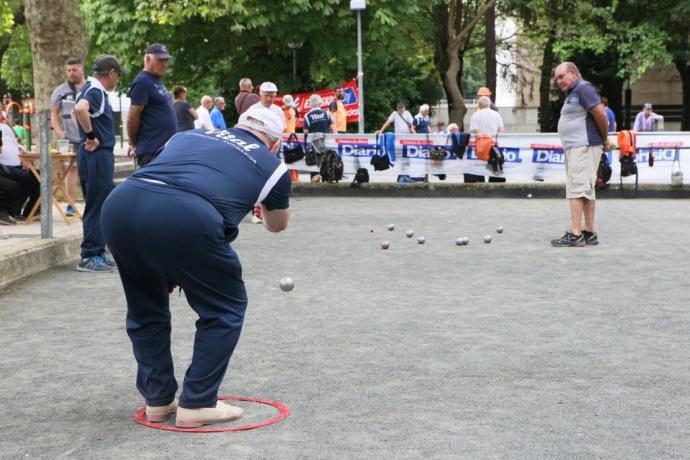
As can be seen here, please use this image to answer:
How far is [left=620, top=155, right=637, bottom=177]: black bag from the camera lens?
1883 centimetres

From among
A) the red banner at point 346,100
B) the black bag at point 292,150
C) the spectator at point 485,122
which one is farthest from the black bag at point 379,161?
the red banner at point 346,100

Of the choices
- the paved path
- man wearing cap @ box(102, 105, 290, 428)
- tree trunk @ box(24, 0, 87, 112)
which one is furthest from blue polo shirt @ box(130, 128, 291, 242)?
tree trunk @ box(24, 0, 87, 112)

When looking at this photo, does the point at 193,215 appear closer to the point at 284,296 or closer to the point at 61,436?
the point at 61,436

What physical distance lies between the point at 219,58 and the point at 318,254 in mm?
20950

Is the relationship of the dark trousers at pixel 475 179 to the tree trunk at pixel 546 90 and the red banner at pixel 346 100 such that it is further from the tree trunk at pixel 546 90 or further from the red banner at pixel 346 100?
the tree trunk at pixel 546 90

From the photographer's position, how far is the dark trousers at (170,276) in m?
4.48

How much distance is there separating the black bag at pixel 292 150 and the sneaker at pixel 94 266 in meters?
11.2

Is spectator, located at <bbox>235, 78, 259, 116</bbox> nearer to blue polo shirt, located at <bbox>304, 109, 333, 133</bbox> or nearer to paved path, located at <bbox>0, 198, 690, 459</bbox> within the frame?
blue polo shirt, located at <bbox>304, 109, 333, 133</bbox>

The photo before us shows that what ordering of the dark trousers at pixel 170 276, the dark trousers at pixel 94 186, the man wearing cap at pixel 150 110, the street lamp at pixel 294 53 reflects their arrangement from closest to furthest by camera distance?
the dark trousers at pixel 170 276 < the dark trousers at pixel 94 186 < the man wearing cap at pixel 150 110 < the street lamp at pixel 294 53

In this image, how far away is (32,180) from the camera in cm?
1249

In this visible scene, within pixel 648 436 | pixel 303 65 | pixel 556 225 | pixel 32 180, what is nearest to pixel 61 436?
pixel 648 436

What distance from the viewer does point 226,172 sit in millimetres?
4637

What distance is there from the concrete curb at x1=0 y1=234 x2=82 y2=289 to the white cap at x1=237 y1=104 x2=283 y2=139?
4.58m

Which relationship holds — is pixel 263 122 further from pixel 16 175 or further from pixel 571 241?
pixel 16 175
